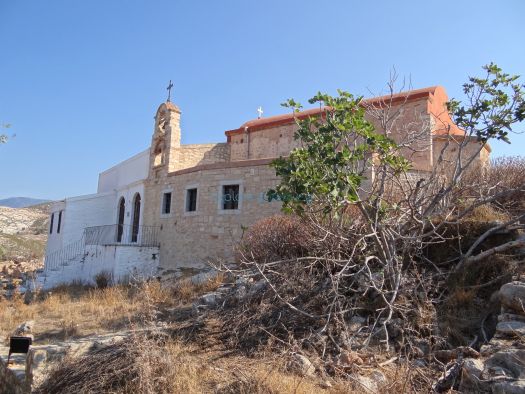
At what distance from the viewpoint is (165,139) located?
15539 millimetres

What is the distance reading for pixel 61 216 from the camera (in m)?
18.3

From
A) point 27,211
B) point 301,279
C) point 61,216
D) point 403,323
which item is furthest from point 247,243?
point 27,211

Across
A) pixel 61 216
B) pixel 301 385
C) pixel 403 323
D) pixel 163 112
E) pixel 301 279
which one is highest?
pixel 163 112

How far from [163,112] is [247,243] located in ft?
28.8

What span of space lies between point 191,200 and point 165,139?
3166 mm

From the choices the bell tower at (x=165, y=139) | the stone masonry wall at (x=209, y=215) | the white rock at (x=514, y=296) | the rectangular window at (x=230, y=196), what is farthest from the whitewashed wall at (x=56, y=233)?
the white rock at (x=514, y=296)

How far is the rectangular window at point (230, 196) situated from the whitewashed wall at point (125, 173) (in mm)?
4703

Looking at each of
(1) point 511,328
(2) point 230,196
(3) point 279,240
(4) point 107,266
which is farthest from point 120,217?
(1) point 511,328

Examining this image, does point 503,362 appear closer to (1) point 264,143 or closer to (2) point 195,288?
(2) point 195,288

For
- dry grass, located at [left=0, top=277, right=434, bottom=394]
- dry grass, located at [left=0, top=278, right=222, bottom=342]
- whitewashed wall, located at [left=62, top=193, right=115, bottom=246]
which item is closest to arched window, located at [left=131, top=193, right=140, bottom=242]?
whitewashed wall, located at [left=62, top=193, right=115, bottom=246]

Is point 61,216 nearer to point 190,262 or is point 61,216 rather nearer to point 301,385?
point 190,262

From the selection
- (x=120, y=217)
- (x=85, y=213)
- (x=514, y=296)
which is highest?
(x=85, y=213)

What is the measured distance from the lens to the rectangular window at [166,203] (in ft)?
48.2

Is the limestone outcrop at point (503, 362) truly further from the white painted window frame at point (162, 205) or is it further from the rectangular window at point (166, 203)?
the rectangular window at point (166, 203)
